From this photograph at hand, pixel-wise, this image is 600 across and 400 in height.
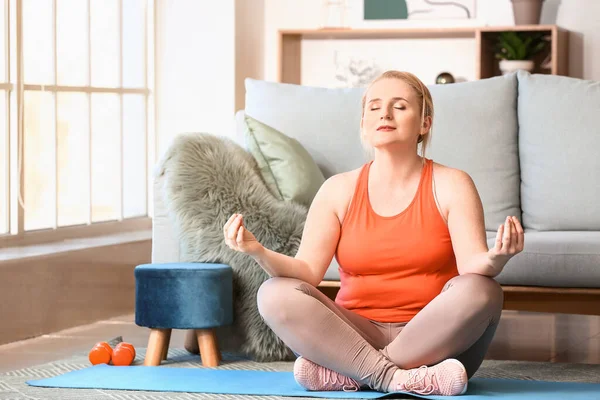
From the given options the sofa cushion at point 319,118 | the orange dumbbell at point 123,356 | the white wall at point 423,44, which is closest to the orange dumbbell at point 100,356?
the orange dumbbell at point 123,356

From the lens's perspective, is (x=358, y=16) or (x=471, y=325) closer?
(x=471, y=325)

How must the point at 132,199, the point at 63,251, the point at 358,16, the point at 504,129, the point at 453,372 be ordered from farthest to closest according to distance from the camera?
the point at 358,16 < the point at 132,199 < the point at 63,251 < the point at 504,129 < the point at 453,372

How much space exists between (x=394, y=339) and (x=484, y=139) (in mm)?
1304

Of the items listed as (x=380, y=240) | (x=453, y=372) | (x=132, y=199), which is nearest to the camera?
(x=453, y=372)

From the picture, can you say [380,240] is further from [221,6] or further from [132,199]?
[221,6]

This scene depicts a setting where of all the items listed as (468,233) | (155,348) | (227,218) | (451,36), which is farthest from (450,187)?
(451,36)

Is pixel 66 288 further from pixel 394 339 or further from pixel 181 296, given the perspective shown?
pixel 394 339

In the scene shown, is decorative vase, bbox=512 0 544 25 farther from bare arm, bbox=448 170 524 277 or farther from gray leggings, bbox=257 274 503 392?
gray leggings, bbox=257 274 503 392

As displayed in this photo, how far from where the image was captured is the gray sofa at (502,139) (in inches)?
141

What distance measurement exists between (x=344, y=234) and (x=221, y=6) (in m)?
3.13

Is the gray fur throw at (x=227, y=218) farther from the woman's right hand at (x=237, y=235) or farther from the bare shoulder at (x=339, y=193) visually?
the woman's right hand at (x=237, y=235)

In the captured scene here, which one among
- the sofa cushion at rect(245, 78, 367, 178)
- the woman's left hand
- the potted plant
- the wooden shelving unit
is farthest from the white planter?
the woman's left hand

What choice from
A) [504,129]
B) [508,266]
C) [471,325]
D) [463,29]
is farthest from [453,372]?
[463,29]

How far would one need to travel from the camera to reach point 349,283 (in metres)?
2.70
